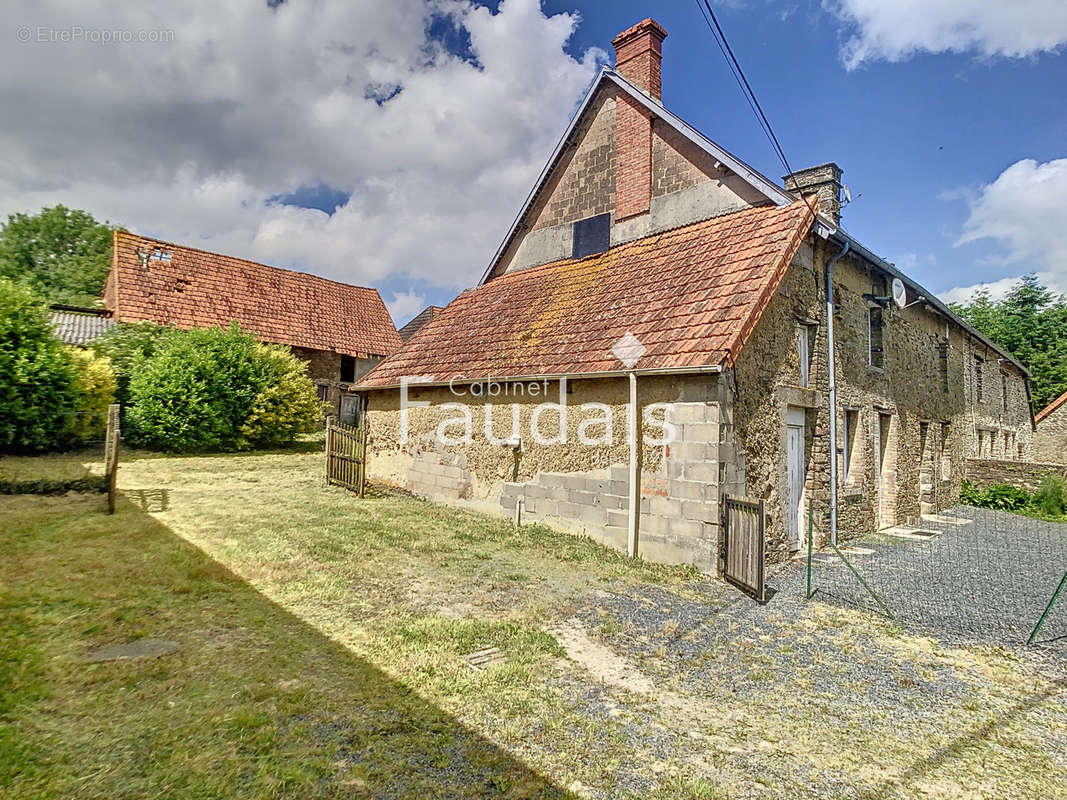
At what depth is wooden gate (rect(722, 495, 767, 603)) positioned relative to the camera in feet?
21.4

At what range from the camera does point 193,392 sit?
49.7 feet

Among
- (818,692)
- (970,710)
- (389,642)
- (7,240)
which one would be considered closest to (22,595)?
(389,642)

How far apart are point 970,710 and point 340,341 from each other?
2364cm

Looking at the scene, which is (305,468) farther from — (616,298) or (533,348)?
(616,298)

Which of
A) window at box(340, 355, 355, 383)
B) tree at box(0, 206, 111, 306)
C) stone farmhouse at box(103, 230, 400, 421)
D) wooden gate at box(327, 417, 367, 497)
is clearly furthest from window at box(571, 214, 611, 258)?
tree at box(0, 206, 111, 306)

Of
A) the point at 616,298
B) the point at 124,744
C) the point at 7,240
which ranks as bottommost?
the point at 124,744

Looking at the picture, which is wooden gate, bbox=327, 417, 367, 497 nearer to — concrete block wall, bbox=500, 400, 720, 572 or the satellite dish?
concrete block wall, bbox=500, 400, 720, 572

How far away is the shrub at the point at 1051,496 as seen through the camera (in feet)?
47.5

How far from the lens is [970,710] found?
4219 mm

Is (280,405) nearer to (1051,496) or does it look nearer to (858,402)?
(858,402)

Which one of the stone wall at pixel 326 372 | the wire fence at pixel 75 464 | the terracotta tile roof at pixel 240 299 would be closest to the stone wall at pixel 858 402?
the wire fence at pixel 75 464

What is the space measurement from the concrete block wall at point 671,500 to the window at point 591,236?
Answer: 592 cm

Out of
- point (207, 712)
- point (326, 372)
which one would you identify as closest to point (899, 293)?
point (207, 712)

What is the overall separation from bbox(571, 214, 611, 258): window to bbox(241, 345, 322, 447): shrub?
10.0 meters
